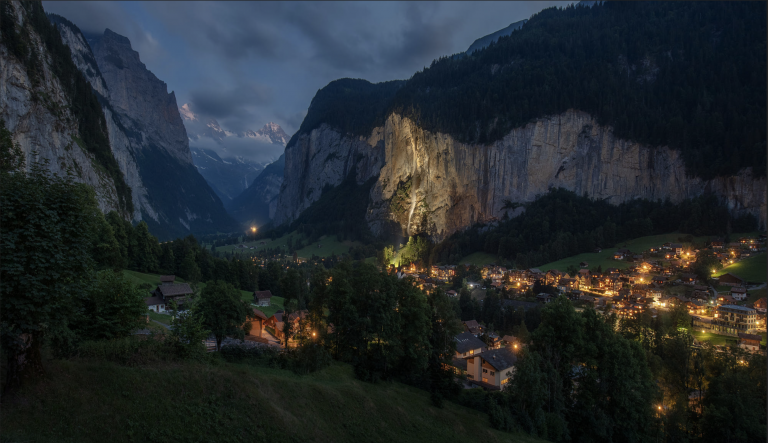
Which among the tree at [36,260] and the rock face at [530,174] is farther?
the rock face at [530,174]

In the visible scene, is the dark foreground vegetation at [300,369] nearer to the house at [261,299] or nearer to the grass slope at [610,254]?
the house at [261,299]

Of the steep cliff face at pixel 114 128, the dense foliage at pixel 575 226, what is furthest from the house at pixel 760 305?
→ the steep cliff face at pixel 114 128

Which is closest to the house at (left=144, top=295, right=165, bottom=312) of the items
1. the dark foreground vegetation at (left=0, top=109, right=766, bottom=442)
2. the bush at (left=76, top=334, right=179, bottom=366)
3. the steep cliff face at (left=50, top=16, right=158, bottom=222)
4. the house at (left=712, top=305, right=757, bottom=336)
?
the dark foreground vegetation at (left=0, top=109, right=766, bottom=442)

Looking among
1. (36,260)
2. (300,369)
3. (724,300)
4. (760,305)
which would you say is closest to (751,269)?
(724,300)

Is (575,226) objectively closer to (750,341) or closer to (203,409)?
(750,341)

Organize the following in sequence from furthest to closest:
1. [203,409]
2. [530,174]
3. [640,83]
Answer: [640,83] < [530,174] < [203,409]

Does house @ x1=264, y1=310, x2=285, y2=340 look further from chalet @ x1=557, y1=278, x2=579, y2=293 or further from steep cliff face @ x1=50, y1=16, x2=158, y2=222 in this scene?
steep cliff face @ x1=50, y1=16, x2=158, y2=222

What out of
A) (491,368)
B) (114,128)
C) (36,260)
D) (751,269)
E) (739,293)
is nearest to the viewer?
(36,260)
